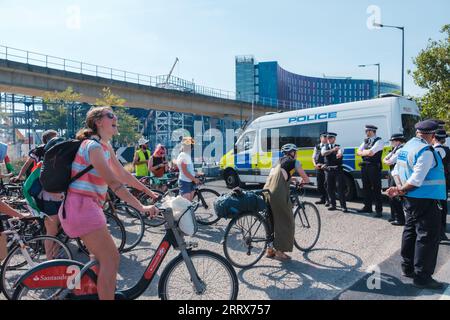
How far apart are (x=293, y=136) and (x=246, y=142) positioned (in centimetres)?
196

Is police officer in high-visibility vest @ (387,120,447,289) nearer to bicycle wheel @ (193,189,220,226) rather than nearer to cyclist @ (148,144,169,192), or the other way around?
bicycle wheel @ (193,189,220,226)

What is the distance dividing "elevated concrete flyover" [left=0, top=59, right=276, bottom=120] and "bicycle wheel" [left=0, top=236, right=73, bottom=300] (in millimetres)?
21780

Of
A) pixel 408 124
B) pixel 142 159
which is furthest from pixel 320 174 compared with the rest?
pixel 142 159

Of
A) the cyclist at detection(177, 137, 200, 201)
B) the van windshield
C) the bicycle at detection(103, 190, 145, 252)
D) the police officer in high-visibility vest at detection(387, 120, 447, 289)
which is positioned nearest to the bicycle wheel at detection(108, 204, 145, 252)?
the bicycle at detection(103, 190, 145, 252)

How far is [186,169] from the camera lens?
686 centimetres

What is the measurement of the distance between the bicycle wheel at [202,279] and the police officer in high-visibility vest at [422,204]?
2.31 metres

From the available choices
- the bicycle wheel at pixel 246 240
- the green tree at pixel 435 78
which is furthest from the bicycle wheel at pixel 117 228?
the green tree at pixel 435 78

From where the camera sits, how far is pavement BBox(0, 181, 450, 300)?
4.00 m

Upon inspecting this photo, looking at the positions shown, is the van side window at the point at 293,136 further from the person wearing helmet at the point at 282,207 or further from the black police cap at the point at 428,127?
the black police cap at the point at 428,127

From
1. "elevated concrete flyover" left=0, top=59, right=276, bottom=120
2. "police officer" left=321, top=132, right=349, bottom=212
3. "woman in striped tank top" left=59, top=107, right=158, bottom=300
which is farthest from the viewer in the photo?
"elevated concrete flyover" left=0, top=59, right=276, bottom=120

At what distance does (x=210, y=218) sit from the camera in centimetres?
753
